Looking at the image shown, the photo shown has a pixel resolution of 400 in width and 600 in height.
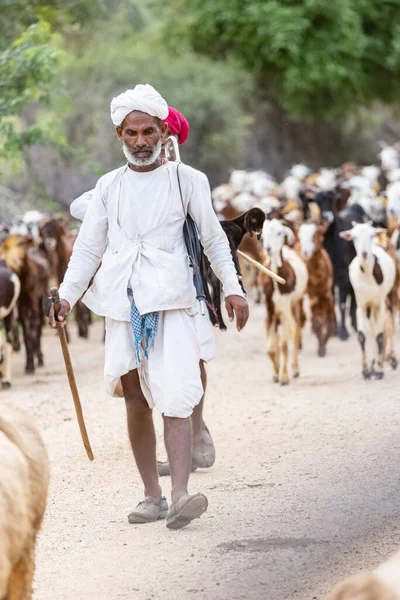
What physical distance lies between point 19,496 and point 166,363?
2.20m

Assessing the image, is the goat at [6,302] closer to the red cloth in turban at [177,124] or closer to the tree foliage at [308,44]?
the red cloth in turban at [177,124]

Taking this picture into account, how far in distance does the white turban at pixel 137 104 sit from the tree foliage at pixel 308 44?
33.2 metres

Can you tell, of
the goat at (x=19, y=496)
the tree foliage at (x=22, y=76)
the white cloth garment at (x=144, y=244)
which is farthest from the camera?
the tree foliage at (x=22, y=76)

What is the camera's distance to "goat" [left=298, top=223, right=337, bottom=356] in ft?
52.8

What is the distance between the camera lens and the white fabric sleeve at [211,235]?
272 inches

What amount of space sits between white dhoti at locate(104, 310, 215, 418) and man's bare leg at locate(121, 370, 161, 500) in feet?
0.20

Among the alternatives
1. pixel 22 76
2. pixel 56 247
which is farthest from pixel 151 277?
pixel 56 247

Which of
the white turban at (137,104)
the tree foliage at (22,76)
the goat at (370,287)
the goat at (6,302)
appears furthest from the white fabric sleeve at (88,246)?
the tree foliage at (22,76)

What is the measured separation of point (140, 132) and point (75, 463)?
132 inches

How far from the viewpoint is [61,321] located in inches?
268

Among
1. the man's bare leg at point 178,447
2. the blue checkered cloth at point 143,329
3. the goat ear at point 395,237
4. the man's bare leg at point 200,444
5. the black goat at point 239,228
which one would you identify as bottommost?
the man's bare leg at point 200,444

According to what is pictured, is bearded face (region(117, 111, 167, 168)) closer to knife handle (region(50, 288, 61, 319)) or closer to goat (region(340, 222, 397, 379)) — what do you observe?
knife handle (region(50, 288, 61, 319))

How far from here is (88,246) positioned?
699cm

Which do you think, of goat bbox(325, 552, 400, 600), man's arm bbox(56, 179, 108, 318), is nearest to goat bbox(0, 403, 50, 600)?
goat bbox(325, 552, 400, 600)
